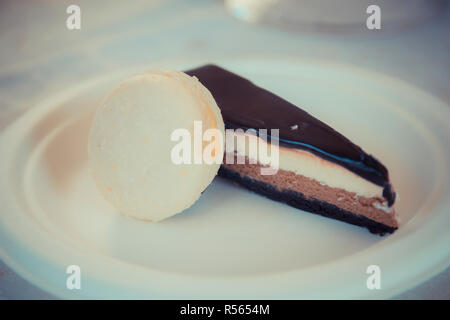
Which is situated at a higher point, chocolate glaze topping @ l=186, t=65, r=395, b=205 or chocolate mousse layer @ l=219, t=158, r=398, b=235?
chocolate glaze topping @ l=186, t=65, r=395, b=205

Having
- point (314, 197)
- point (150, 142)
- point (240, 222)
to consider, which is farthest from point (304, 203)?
point (150, 142)

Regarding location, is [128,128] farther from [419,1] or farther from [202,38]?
[419,1]

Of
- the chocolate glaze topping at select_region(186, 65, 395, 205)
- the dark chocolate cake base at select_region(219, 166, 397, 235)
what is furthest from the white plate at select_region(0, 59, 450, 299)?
the chocolate glaze topping at select_region(186, 65, 395, 205)

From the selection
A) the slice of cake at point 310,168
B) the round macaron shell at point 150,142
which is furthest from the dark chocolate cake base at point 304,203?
the round macaron shell at point 150,142

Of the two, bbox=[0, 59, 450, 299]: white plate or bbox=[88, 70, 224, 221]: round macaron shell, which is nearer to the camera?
bbox=[0, 59, 450, 299]: white plate

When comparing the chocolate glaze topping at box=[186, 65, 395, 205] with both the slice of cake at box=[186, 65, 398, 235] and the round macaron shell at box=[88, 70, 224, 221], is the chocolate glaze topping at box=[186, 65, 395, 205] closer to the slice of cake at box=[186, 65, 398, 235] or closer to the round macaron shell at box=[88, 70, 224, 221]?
the slice of cake at box=[186, 65, 398, 235]

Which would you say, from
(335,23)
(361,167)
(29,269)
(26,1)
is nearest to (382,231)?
(361,167)

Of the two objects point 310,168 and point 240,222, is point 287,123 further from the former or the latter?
point 240,222
